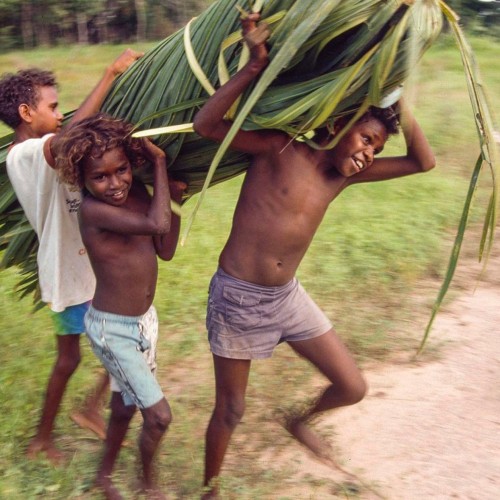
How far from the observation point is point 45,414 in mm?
2852

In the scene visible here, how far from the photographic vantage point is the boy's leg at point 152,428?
244 cm

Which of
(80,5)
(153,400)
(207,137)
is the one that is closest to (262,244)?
(207,137)

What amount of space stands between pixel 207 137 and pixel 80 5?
9894 millimetres

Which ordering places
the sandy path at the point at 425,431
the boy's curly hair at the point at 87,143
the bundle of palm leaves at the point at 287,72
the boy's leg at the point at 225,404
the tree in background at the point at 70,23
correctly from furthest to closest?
the tree in background at the point at 70,23, the sandy path at the point at 425,431, the boy's leg at the point at 225,404, the boy's curly hair at the point at 87,143, the bundle of palm leaves at the point at 287,72

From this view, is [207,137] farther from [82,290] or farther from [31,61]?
[31,61]

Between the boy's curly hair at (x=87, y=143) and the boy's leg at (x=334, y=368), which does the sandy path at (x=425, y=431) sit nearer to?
the boy's leg at (x=334, y=368)

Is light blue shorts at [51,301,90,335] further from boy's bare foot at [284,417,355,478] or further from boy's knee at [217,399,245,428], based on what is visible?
boy's bare foot at [284,417,355,478]

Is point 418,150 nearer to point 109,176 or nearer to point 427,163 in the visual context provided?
point 427,163

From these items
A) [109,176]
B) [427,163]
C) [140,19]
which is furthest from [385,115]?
[140,19]

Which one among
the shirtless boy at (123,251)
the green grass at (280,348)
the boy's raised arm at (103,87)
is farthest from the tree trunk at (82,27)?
the shirtless boy at (123,251)

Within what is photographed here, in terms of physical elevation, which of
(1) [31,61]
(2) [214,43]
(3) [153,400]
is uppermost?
(2) [214,43]

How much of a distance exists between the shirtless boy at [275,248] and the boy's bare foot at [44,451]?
23.6 inches

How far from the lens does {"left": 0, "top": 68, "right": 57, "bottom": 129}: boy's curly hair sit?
2.62 m

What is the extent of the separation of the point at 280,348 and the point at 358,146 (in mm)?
1582
